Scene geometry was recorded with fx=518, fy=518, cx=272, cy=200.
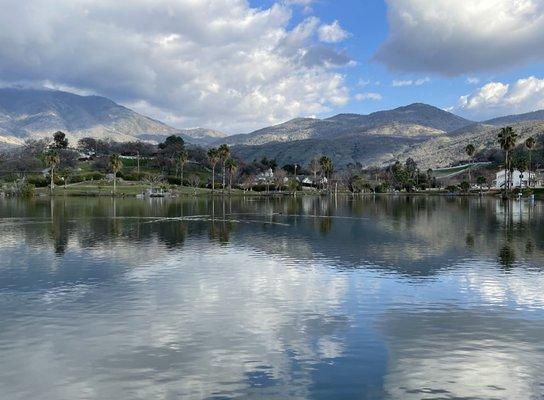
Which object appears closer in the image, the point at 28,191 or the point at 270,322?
the point at 270,322

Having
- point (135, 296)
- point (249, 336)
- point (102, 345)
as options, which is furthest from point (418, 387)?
point (135, 296)

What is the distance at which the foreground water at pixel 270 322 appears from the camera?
18.1m

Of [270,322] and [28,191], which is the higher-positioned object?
[28,191]

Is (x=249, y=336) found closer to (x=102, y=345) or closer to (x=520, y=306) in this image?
(x=102, y=345)

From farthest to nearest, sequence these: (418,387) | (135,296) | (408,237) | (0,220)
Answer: (0,220)
(408,237)
(135,296)
(418,387)

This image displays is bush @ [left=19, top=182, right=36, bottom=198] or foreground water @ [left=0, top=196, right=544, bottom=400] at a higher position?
bush @ [left=19, top=182, right=36, bottom=198]

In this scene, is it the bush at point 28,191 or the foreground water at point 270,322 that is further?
the bush at point 28,191

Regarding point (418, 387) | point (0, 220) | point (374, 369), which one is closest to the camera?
point (418, 387)

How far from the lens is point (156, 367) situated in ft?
63.8

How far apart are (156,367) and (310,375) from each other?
5.77 meters

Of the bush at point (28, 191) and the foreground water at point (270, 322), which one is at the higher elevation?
the bush at point (28, 191)

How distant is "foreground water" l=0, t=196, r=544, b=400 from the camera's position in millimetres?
18109

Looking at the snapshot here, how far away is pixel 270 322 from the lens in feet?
83.1

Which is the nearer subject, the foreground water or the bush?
the foreground water
